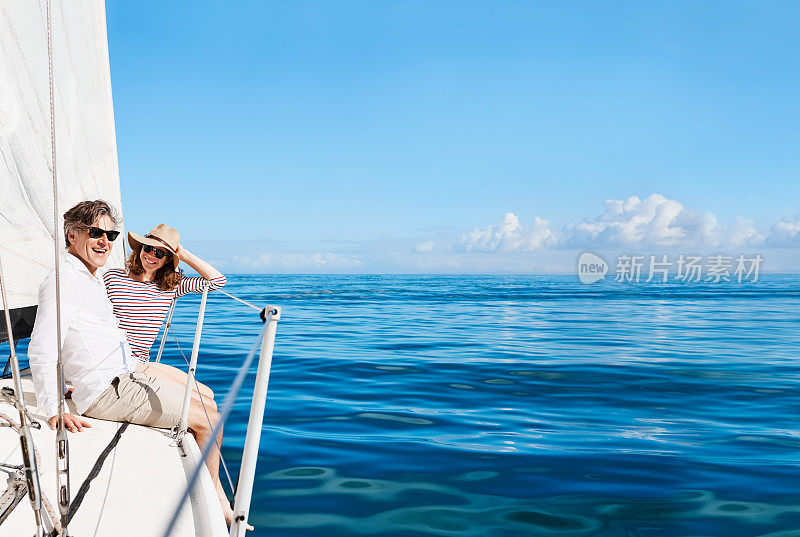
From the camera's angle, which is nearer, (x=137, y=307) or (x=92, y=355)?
(x=92, y=355)

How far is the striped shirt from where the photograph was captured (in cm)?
414

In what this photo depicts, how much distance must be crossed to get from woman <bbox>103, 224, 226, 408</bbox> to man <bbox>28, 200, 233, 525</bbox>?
70 centimetres

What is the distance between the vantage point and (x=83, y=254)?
3.29 m

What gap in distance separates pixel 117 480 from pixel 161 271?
210cm

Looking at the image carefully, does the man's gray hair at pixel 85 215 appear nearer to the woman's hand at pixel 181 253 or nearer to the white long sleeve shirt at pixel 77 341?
the white long sleeve shirt at pixel 77 341

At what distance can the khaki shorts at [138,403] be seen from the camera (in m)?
3.17

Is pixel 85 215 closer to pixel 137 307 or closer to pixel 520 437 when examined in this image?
pixel 137 307

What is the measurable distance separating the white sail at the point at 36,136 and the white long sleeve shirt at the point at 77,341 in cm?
31

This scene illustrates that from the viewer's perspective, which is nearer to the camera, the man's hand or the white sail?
the man's hand

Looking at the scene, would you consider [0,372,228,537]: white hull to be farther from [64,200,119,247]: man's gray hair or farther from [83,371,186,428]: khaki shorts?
[64,200,119,247]: man's gray hair

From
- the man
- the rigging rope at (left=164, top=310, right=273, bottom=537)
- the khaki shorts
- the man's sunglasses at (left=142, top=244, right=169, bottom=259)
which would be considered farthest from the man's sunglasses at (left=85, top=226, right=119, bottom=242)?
the rigging rope at (left=164, top=310, right=273, bottom=537)

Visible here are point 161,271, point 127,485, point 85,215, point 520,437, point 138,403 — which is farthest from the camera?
point 520,437

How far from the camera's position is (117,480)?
2.55 m

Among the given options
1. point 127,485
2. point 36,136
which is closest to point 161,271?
point 36,136
